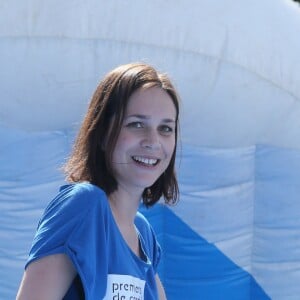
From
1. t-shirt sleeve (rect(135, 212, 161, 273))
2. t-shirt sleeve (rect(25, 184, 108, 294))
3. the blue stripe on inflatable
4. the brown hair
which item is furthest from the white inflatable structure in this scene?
t-shirt sleeve (rect(25, 184, 108, 294))

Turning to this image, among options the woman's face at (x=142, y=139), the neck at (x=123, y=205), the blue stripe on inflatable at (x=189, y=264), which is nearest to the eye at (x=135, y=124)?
the woman's face at (x=142, y=139)

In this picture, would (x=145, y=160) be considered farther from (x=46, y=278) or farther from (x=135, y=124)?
(x=46, y=278)

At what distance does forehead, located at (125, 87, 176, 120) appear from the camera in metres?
1.02

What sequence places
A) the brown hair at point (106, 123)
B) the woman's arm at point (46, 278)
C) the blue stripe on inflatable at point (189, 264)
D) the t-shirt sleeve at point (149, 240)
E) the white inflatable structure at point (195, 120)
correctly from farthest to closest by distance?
the blue stripe on inflatable at point (189, 264) < the white inflatable structure at point (195, 120) < the t-shirt sleeve at point (149, 240) < the brown hair at point (106, 123) < the woman's arm at point (46, 278)

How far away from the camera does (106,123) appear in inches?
40.7

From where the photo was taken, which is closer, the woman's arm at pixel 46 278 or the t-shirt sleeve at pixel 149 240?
the woman's arm at pixel 46 278

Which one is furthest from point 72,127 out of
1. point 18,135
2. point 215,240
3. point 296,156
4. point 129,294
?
point 129,294

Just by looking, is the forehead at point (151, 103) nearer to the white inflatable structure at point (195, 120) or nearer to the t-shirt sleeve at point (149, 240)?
the t-shirt sleeve at point (149, 240)

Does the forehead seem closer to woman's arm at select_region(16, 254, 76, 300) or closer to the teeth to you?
the teeth

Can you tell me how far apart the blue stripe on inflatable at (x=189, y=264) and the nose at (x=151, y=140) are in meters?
1.21

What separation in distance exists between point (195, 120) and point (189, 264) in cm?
47

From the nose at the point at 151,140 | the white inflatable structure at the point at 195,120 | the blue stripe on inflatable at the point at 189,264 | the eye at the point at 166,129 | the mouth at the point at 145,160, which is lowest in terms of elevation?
the blue stripe on inflatable at the point at 189,264

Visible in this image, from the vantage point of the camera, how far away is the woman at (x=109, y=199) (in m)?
0.92

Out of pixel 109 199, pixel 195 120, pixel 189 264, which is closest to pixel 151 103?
pixel 109 199
